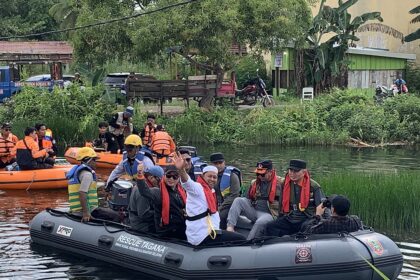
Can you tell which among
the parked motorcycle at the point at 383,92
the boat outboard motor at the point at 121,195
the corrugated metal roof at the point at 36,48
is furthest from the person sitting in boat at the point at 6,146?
the corrugated metal roof at the point at 36,48

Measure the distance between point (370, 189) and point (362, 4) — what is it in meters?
26.7

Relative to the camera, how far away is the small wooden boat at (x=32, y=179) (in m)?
17.2

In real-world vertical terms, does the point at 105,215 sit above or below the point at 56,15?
below

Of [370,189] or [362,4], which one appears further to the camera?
[362,4]

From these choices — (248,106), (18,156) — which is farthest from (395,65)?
(18,156)

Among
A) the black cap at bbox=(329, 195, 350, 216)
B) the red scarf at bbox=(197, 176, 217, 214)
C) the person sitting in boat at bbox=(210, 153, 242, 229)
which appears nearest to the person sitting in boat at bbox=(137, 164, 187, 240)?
the red scarf at bbox=(197, 176, 217, 214)

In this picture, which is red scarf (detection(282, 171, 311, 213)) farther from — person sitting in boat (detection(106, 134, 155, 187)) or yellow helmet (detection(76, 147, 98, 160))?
yellow helmet (detection(76, 147, 98, 160))

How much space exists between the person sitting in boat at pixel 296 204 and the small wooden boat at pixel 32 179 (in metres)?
8.05

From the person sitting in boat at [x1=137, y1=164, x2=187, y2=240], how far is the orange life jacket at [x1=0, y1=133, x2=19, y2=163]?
7.87 m

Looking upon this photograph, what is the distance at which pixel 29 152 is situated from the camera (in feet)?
55.9

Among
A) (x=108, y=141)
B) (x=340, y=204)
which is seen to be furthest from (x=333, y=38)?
(x=340, y=204)

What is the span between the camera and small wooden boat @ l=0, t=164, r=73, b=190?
1716 centimetres

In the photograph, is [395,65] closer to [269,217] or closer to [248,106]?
[248,106]

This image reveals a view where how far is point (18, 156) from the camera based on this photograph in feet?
56.2
